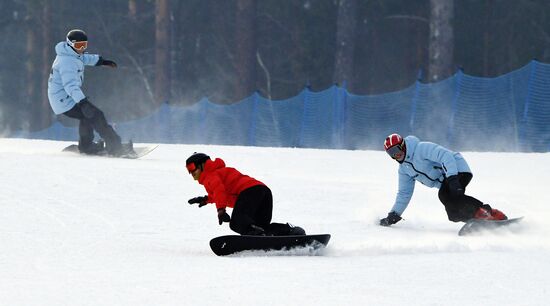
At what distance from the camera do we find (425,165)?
31.6 feet

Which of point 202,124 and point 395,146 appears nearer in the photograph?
point 395,146

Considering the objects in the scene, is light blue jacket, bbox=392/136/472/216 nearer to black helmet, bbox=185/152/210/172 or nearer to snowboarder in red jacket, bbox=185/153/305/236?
snowboarder in red jacket, bbox=185/153/305/236

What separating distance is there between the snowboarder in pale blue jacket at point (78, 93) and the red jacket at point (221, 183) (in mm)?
6976

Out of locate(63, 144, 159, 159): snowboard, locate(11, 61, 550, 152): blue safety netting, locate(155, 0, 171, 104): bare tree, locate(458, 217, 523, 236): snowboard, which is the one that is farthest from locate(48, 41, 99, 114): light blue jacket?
locate(155, 0, 171, 104): bare tree

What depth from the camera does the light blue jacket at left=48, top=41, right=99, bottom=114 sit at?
48.1ft

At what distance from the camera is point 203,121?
26.8 meters

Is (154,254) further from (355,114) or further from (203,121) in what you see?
(203,121)

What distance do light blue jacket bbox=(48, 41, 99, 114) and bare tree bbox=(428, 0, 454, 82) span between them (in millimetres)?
15408

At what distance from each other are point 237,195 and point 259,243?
41 centimetres

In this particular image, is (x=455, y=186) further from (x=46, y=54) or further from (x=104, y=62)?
(x=46, y=54)

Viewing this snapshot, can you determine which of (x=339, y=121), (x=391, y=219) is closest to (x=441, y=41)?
(x=339, y=121)

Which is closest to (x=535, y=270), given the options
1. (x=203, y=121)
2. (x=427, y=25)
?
(x=203, y=121)

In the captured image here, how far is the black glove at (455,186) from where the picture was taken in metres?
9.18

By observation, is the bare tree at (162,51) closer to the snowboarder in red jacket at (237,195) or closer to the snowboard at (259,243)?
the snowboarder in red jacket at (237,195)
